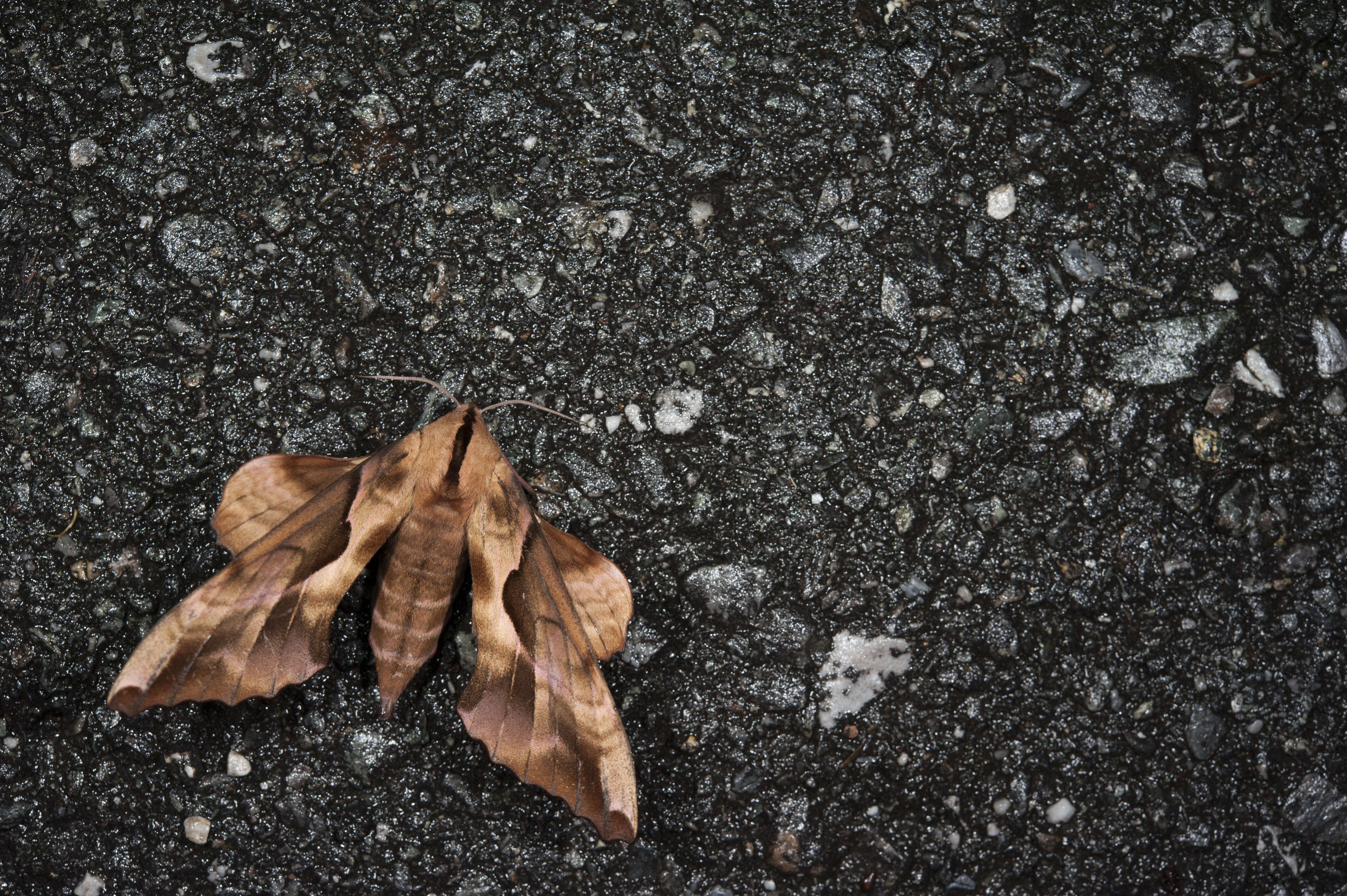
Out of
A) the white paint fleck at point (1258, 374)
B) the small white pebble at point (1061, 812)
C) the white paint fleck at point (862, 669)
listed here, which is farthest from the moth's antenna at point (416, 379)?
the white paint fleck at point (1258, 374)

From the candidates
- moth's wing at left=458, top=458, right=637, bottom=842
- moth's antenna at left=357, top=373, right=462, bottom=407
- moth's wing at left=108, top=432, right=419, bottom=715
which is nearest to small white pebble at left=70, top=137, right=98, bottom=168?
moth's antenna at left=357, top=373, right=462, bottom=407

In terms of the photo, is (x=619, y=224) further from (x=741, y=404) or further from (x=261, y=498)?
(x=261, y=498)

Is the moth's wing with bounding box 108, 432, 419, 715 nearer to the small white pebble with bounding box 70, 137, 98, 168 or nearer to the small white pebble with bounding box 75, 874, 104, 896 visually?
the small white pebble with bounding box 75, 874, 104, 896

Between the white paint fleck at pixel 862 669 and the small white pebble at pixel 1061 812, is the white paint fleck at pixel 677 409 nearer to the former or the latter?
the white paint fleck at pixel 862 669

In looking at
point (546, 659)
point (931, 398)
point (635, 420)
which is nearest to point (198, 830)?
point (546, 659)

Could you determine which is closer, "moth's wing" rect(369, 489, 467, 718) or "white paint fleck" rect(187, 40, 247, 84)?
"moth's wing" rect(369, 489, 467, 718)

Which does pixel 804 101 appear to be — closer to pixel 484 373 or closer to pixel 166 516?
pixel 484 373

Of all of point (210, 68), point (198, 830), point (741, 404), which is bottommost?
point (198, 830)
